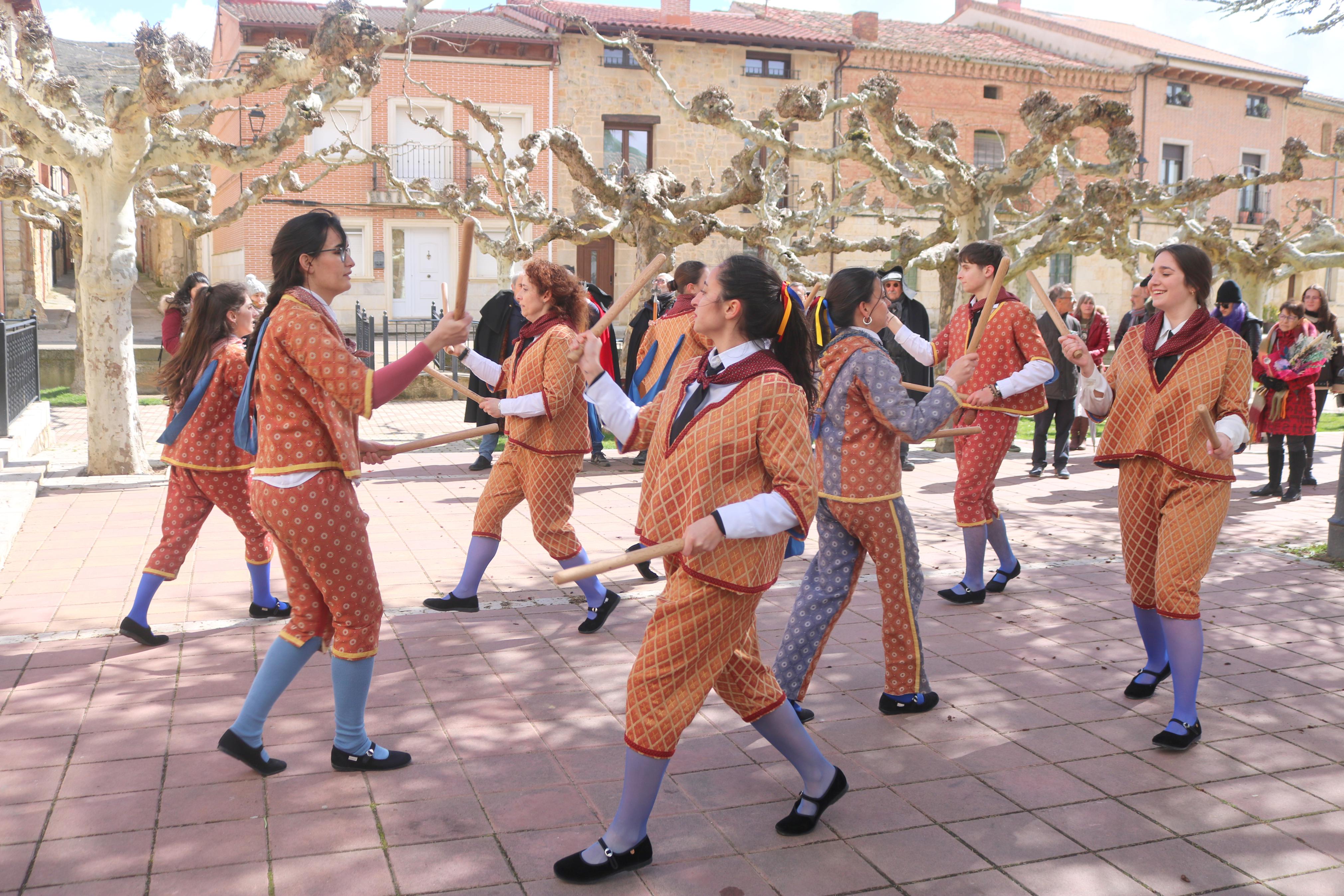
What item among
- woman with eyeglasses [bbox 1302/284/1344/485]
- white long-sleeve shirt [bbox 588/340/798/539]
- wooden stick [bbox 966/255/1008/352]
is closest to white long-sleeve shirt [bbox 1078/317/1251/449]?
wooden stick [bbox 966/255/1008/352]

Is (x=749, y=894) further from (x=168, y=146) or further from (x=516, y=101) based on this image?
(x=516, y=101)

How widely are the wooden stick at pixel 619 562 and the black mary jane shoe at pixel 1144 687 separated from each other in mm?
2582

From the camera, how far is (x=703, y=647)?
9.53 feet

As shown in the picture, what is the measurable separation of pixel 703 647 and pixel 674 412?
65cm

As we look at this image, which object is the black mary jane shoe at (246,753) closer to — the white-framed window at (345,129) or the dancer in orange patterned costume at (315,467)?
the dancer in orange patterned costume at (315,467)

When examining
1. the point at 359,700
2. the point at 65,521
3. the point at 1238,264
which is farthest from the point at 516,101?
the point at 359,700

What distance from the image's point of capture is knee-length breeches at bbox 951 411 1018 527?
562cm

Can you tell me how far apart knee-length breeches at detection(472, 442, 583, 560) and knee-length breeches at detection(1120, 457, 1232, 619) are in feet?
7.91

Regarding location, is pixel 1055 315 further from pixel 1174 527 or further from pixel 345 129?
pixel 345 129

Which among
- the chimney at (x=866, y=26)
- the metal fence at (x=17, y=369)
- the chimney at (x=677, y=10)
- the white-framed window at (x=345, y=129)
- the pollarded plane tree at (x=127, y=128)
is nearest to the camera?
the pollarded plane tree at (x=127, y=128)

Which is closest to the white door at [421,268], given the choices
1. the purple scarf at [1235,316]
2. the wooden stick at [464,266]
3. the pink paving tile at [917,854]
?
the purple scarf at [1235,316]

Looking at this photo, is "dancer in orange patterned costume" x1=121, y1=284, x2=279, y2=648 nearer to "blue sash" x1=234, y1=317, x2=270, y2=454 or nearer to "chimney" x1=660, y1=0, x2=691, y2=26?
"blue sash" x1=234, y1=317, x2=270, y2=454

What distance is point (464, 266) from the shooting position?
308 cm

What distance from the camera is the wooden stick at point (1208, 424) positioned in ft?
12.1
